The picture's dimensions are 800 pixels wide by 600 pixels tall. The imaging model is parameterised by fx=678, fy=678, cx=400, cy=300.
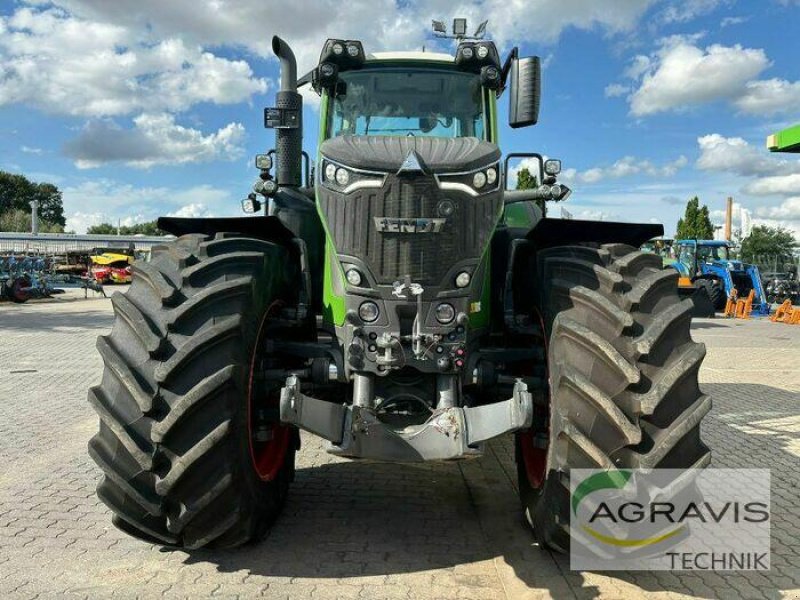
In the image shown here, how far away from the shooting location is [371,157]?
11.4 feet

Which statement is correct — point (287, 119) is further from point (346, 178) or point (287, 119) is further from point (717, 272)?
point (717, 272)

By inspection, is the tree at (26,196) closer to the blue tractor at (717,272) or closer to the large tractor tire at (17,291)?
the large tractor tire at (17,291)

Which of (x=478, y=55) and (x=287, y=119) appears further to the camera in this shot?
(x=478, y=55)

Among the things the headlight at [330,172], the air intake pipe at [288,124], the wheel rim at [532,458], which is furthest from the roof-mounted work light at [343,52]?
the wheel rim at [532,458]

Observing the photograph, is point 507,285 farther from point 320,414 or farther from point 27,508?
point 27,508

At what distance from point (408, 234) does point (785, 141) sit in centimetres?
1856

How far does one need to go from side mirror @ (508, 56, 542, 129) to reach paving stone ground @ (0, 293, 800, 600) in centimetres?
259

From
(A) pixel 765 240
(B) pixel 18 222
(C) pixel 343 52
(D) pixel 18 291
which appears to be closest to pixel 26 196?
(B) pixel 18 222

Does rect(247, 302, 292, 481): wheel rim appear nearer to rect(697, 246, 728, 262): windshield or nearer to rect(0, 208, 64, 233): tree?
rect(697, 246, 728, 262): windshield

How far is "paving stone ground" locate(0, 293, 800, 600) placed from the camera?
3389 millimetres

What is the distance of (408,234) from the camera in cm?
342

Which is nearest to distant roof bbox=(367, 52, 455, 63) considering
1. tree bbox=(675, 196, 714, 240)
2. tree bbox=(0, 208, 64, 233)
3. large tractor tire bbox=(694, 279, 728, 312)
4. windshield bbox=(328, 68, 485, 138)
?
windshield bbox=(328, 68, 485, 138)

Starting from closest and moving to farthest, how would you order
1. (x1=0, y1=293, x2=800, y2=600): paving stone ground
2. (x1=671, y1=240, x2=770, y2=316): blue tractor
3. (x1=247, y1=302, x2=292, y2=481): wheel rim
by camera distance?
(x1=0, y1=293, x2=800, y2=600): paving stone ground, (x1=247, y1=302, x2=292, y2=481): wheel rim, (x1=671, y1=240, x2=770, y2=316): blue tractor

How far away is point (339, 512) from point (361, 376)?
4.48ft
